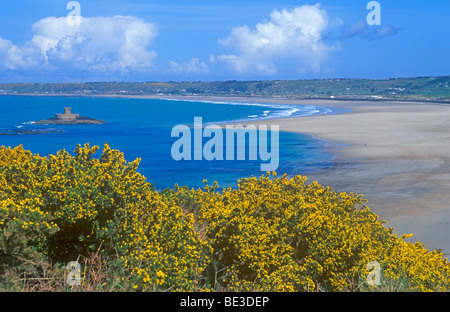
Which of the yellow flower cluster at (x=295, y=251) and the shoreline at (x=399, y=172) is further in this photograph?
the shoreline at (x=399, y=172)

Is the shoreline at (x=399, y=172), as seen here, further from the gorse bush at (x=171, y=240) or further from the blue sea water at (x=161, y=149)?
the gorse bush at (x=171, y=240)

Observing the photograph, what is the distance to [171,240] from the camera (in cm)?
1218

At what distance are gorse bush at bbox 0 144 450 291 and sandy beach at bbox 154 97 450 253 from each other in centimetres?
1321

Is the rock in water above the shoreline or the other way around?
above

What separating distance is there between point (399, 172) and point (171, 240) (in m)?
36.7

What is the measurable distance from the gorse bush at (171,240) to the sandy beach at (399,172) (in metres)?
13.2

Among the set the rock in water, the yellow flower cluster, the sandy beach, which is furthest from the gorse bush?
the rock in water

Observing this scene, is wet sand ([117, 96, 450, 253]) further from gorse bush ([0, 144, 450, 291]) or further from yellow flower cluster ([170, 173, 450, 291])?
gorse bush ([0, 144, 450, 291])

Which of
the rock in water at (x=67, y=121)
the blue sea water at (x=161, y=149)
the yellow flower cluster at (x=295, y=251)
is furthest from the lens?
the rock in water at (x=67, y=121)

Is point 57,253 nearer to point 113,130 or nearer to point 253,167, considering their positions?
point 253,167

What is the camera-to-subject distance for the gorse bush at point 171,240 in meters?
10.8

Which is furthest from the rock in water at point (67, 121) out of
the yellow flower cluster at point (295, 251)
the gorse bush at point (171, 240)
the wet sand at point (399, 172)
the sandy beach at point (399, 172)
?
the yellow flower cluster at point (295, 251)

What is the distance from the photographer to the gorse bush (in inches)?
426
